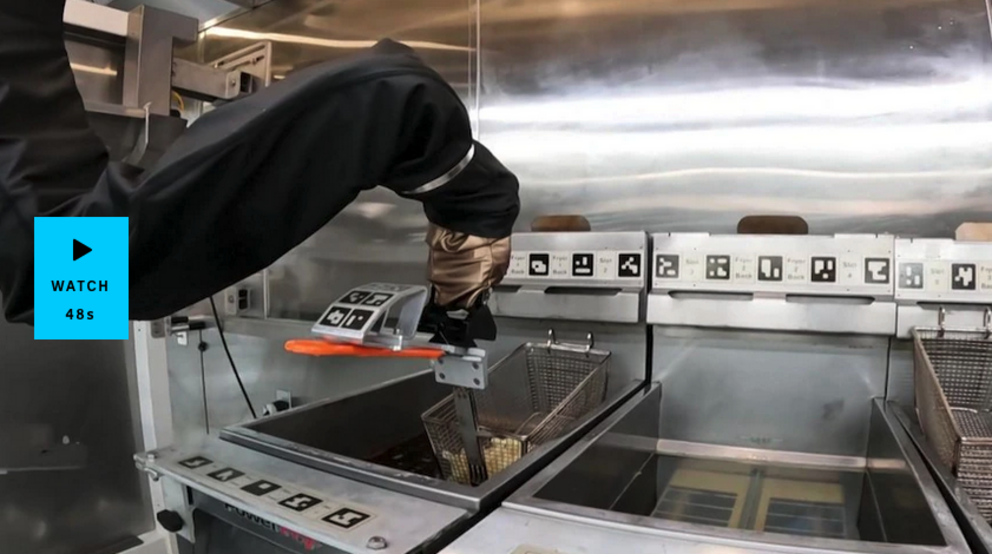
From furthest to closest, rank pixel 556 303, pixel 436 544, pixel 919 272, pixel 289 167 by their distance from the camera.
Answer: pixel 556 303 < pixel 919 272 < pixel 436 544 < pixel 289 167

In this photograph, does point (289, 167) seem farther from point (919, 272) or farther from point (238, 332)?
point (238, 332)

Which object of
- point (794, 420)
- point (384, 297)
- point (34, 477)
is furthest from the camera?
point (34, 477)

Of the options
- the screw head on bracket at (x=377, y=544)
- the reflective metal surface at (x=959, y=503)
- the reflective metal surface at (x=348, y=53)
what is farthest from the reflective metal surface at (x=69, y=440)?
the reflective metal surface at (x=959, y=503)

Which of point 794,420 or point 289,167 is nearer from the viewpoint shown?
point 289,167

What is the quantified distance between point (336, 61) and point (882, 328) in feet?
3.87

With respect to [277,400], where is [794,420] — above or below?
above

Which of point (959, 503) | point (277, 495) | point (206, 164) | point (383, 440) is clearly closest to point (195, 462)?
point (277, 495)

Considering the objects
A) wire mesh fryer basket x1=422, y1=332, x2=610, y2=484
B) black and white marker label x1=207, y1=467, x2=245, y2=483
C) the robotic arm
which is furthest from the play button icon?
wire mesh fryer basket x1=422, y1=332, x2=610, y2=484

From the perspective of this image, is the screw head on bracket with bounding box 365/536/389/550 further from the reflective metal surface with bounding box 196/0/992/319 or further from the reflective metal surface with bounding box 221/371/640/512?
the reflective metal surface with bounding box 196/0/992/319

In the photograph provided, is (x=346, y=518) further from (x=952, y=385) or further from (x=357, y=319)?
(x=952, y=385)

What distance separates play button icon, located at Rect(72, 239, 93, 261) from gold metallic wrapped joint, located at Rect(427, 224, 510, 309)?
0.51 m

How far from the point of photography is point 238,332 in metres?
2.53

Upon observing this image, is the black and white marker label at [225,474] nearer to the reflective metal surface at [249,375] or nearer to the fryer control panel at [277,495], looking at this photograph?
the fryer control panel at [277,495]

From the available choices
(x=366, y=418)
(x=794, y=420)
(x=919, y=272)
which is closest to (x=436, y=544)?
(x=366, y=418)
